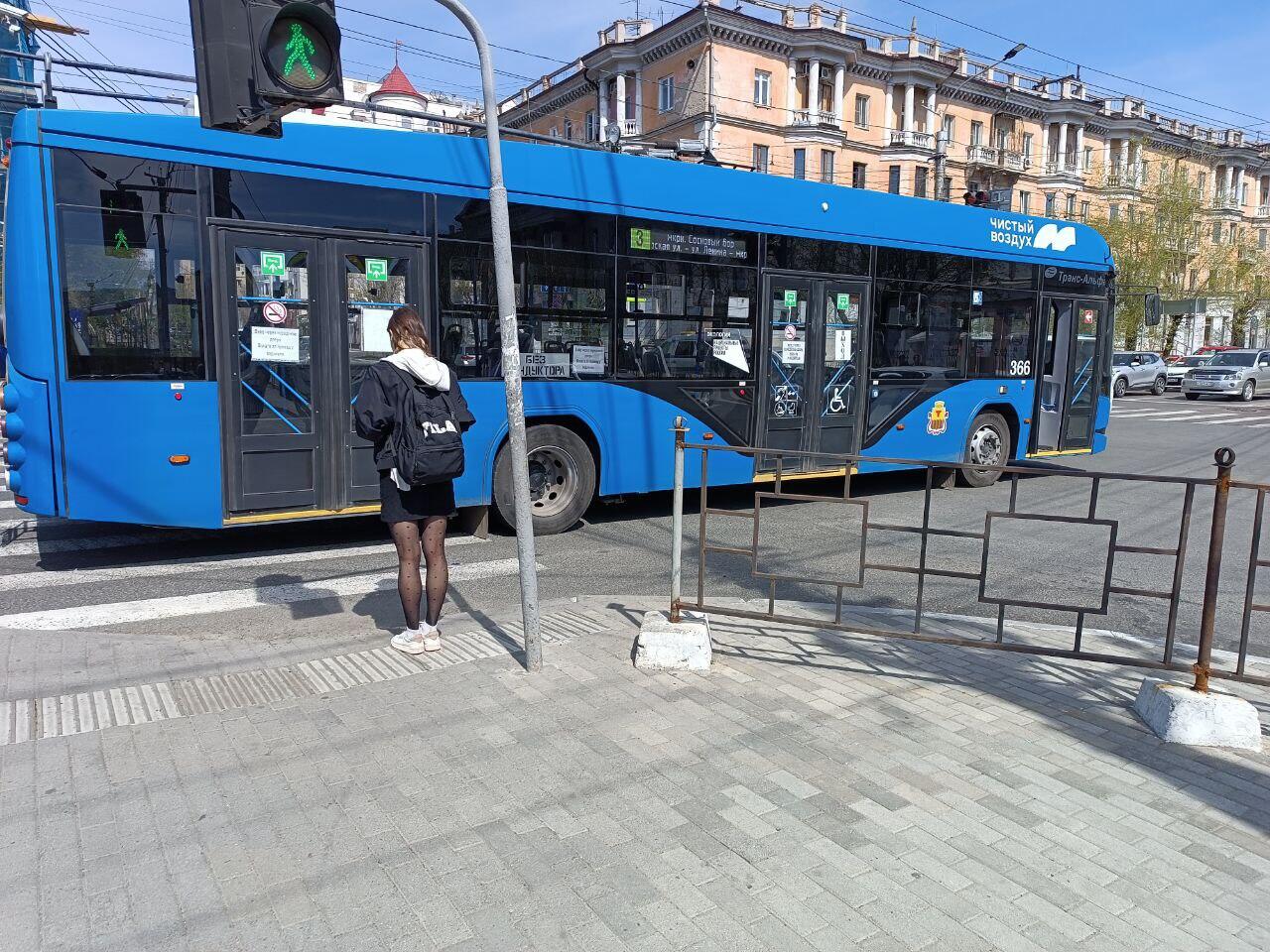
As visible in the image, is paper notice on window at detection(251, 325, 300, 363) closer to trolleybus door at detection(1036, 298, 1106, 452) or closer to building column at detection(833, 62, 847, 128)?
trolleybus door at detection(1036, 298, 1106, 452)

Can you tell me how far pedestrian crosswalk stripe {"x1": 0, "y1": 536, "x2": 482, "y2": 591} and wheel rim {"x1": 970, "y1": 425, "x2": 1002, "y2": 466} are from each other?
7151 millimetres

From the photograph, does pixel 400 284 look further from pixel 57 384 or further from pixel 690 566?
pixel 690 566

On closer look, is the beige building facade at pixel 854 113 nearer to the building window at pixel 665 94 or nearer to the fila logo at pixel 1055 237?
the building window at pixel 665 94

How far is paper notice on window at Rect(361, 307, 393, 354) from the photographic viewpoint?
23.8 ft

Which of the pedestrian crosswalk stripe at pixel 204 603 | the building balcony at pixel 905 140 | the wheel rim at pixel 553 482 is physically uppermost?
the building balcony at pixel 905 140

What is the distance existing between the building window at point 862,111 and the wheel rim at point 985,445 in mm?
49446

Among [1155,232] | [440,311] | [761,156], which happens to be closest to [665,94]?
[761,156]

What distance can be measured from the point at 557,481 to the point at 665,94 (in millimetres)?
48886

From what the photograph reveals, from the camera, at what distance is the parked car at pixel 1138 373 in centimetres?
3666

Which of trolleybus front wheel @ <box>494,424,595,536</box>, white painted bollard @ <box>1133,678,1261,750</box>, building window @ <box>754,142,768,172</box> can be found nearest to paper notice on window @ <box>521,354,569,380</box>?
trolleybus front wheel @ <box>494,424,595,536</box>

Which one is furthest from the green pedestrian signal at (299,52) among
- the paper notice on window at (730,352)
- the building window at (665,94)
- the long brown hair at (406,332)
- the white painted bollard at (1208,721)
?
the building window at (665,94)

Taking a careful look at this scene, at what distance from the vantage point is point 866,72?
5547cm

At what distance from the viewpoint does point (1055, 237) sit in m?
12.2

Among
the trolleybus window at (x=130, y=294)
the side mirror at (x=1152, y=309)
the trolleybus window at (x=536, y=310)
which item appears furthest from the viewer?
the side mirror at (x=1152, y=309)
